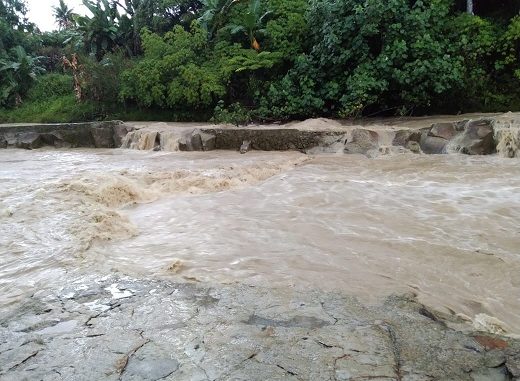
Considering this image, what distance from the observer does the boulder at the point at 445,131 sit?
8.88m

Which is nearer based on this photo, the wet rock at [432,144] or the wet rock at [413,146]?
the wet rock at [432,144]

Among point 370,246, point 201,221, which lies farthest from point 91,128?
point 370,246

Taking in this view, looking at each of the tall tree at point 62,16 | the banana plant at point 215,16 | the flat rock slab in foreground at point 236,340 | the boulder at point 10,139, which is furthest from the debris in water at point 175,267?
the tall tree at point 62,16

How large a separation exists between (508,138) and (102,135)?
420 inches

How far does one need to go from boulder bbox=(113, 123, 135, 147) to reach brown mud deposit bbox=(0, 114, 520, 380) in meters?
4.78

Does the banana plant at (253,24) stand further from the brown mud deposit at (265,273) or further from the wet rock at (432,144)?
the brown mud deposit at (265,273)

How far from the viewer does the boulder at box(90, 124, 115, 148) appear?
13056mm

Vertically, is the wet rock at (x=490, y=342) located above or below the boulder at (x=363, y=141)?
below

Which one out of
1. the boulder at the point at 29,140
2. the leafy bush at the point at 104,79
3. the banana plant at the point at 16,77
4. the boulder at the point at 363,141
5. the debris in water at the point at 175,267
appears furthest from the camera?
the banana plant at the point at 16,77

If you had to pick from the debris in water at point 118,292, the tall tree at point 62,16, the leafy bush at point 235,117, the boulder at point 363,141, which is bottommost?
the debris in water at point 118,292

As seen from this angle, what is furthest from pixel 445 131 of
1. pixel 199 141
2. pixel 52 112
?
pixel 52 112

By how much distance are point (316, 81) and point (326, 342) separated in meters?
10.8

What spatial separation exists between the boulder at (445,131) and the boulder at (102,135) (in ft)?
29.5

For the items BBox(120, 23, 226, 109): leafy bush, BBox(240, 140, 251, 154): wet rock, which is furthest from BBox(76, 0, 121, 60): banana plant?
BBox(240, 140, 251, 154): wet rock
